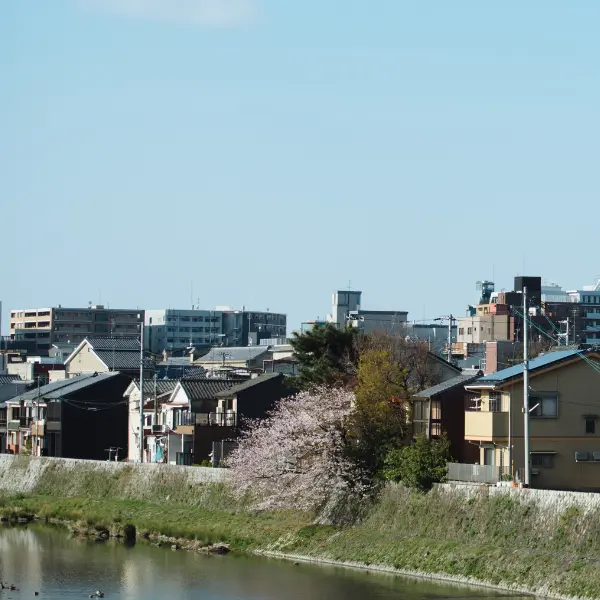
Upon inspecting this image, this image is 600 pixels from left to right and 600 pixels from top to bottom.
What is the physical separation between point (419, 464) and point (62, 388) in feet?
135

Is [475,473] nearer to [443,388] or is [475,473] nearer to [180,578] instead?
[443,388]

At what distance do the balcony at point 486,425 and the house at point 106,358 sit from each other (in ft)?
141

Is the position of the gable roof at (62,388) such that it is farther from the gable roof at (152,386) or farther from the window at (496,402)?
the window at (496,402)

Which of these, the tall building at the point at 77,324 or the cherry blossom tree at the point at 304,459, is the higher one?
the tall building at the point at 77,324

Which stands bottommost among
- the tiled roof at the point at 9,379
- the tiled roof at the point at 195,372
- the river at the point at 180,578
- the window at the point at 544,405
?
the river at the point at 180,578

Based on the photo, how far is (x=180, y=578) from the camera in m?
44.4

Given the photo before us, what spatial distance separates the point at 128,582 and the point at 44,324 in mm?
130086

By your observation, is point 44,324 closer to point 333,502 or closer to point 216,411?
point 216,411

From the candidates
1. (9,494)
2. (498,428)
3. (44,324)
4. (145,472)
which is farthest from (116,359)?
(44,324)

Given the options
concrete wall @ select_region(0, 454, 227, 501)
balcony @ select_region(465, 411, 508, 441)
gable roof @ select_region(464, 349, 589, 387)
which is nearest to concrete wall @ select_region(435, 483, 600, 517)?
balcony @ select_region(465, 411, 508, 441)

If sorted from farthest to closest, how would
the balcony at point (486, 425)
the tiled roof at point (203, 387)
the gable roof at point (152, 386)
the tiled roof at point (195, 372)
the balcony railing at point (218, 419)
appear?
1. the tiled roof at point (195, 372)
2. the gable roof at point (152, 386)
3. the tiled roof at point (203, 387)
4. the balcony railing at point (218, 419)
5. the balcony at point (486, 425)

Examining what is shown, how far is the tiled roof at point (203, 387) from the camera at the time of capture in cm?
6869

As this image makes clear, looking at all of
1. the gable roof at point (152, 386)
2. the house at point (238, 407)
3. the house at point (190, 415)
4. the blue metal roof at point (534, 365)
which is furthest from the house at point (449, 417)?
the gable roof at point (152, 386)

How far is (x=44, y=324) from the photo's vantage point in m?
171
